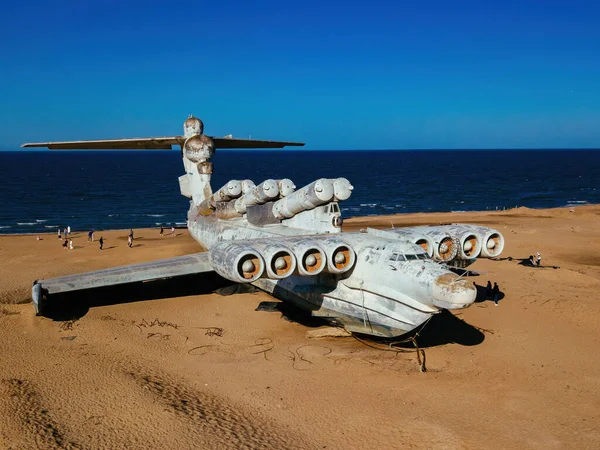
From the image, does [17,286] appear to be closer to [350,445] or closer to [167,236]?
[167,236]

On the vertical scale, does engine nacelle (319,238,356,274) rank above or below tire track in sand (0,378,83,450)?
above

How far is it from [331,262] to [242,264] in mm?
2827

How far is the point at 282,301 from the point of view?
2086cm

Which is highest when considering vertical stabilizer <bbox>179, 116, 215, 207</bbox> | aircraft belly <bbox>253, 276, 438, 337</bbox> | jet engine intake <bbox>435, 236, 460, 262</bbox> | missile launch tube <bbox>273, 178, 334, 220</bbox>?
vertical stabilizer <bbox>179, 116, 215, 207</bbox>

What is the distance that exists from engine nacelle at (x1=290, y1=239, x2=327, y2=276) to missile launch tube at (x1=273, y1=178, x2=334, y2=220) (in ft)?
10.4

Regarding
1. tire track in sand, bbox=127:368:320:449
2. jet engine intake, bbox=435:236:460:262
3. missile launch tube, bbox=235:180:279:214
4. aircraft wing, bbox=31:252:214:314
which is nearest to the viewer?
tire track in sand, bbox=127:368:320:449

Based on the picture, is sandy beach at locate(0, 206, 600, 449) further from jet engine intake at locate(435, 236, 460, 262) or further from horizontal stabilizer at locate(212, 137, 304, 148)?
horizontal stabilizer at locate(212, 137, 304, 148)

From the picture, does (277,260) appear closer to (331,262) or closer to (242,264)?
(242,264)

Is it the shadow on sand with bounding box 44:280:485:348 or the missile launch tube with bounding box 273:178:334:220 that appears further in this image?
the missile launch tube with bounding box 273:178:334:220

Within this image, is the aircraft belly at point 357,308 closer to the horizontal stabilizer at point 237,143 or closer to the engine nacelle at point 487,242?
the engine nacelle at point 487,242

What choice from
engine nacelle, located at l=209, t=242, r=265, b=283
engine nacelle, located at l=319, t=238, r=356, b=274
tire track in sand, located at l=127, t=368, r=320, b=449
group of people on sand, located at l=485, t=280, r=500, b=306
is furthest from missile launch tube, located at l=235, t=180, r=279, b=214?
group of people on sand, located at l=485, t=280, r=500, b=306

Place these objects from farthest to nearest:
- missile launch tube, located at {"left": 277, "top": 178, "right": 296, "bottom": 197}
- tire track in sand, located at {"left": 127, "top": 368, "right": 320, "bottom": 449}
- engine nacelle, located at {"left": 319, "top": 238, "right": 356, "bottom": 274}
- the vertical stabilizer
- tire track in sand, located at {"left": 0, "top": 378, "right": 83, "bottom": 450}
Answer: the vertical stabilizer, missile launch tube, located at {"left": 277, "top": 178, "right": 296, "bottom": 197}, engine nacelle, located at {"left": 319, "top": 238, "right": 356, "bottom": 274}, tire track in sand, located at {"left": 127, "top": 368, "right": 320, "bottom": 449}, tire track in sand, located at {"left": 0, "top": 378, "right": 83, "bottom": 450}

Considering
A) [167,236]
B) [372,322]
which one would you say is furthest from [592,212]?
[372,322]

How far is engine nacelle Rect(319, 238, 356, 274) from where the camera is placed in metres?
14.8
